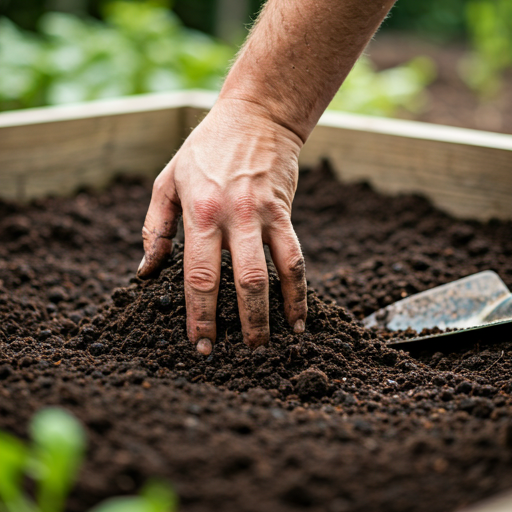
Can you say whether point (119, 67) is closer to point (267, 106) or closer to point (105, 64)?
point (105, 64)

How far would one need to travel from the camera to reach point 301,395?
1409 mm

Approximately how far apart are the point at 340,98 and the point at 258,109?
3425mm

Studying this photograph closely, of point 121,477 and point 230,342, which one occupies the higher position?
point 121,477

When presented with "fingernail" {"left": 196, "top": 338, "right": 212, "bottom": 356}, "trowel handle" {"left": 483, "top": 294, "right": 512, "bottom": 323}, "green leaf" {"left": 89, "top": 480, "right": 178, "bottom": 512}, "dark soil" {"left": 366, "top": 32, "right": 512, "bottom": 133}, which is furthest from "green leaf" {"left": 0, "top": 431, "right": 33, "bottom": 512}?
"dark soil" {"left": 366, "top": 32, "right": 512, "bottom": 133}

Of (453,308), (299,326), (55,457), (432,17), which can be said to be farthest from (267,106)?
(432,17)

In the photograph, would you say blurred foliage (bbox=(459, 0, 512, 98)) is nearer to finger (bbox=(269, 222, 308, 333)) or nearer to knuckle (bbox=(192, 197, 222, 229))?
finger (bbox=(269, 222, 308, 333))

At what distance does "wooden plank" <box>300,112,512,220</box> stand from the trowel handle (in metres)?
0.77

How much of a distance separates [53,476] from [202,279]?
0.73 meters

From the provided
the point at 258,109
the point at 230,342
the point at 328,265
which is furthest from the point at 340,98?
the point at 230,342

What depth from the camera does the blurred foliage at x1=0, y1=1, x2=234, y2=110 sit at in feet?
14.2

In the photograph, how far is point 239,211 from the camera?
1480 mm

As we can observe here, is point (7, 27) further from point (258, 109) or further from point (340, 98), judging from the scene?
point (258, 109)

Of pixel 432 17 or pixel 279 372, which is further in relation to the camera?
pixel 432 17

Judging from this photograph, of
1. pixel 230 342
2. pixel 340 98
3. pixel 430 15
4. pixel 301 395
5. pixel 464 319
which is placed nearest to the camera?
pixel 301 395
